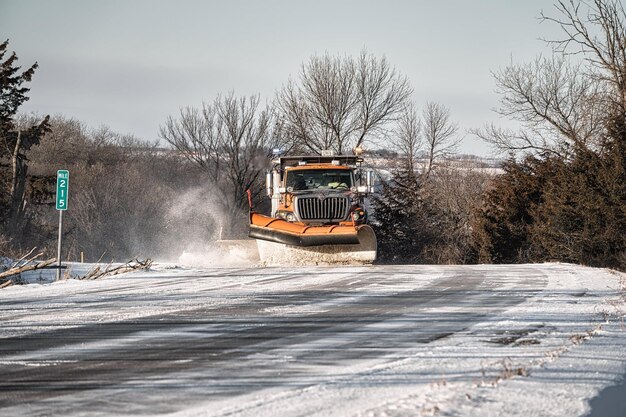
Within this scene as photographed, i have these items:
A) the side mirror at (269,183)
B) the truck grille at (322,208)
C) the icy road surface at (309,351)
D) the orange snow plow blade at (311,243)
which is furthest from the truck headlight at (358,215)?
the icy road surface at (309,351)

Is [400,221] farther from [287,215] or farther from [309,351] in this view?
[309,351]

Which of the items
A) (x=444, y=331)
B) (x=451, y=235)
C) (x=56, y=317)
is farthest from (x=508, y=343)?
(x=451, y=235)

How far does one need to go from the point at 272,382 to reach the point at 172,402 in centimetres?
71

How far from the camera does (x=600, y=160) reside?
20750 mm

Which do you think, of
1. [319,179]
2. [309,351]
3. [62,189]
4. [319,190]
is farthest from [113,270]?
[309,351]

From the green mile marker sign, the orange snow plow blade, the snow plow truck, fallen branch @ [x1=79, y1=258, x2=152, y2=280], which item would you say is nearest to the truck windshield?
the snow plow truck

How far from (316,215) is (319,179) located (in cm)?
116

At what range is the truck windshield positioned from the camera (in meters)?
19.9

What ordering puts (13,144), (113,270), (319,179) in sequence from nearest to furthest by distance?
(113,270)
(319,179)
(13,144)

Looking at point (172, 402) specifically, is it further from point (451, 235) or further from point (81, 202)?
point (81, 202)

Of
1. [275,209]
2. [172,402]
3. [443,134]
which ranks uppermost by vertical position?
[443,134]

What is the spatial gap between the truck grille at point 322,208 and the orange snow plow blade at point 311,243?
0.88m

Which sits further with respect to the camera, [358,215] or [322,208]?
[358,215]

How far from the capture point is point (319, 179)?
2009 cm
